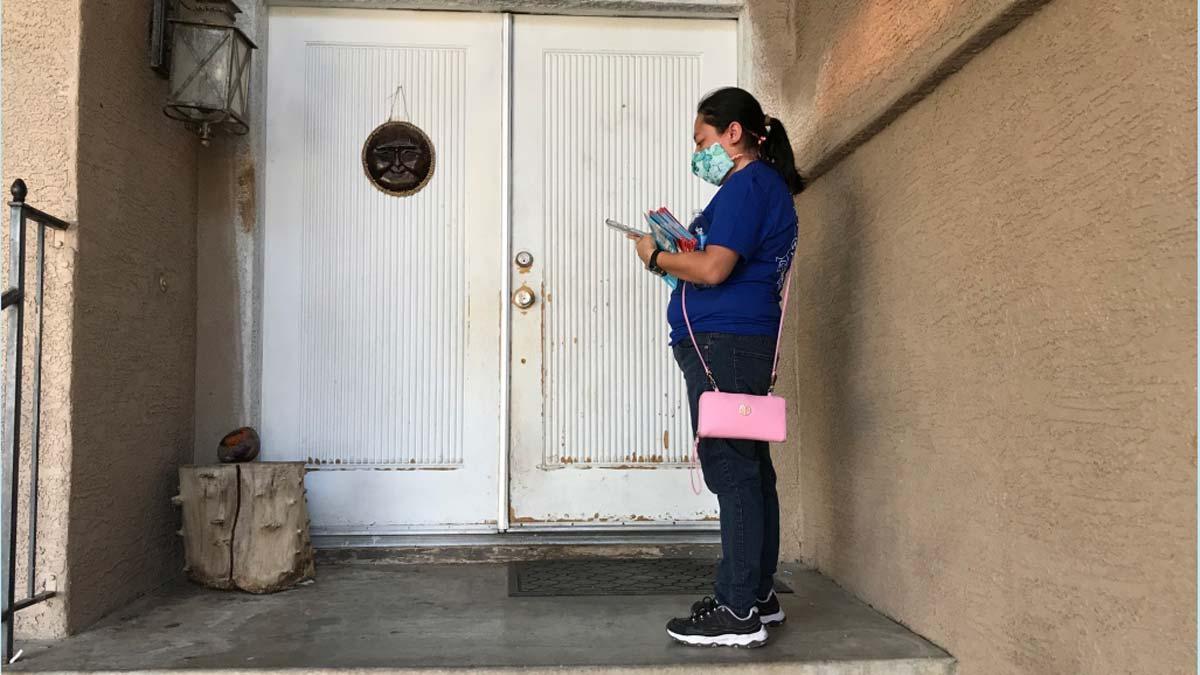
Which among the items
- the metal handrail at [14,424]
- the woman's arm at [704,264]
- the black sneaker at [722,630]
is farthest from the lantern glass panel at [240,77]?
the black sneaker at [722,630]

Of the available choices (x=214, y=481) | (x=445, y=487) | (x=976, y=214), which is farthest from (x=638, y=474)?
(x=976, y=214)

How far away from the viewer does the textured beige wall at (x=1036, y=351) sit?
1.36 metres

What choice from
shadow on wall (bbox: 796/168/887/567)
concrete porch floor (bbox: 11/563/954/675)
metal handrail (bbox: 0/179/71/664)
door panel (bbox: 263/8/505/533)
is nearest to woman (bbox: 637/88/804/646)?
concrete porch floor (bbox: 11/563/954/675)

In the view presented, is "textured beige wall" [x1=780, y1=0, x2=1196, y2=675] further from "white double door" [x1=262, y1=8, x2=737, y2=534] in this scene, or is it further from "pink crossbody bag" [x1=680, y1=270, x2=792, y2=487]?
"white double door" [x1=262, y1=8, x2=737, y2=534]

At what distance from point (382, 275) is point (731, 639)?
1880 millimetres

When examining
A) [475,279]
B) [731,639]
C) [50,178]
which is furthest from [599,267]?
[50,178]

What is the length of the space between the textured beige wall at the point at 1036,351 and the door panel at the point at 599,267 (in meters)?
0.87

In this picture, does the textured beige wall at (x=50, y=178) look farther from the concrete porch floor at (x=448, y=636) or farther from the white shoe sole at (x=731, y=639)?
the white shoe sole at (x=731, y=639)

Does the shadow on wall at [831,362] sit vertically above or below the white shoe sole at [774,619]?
above

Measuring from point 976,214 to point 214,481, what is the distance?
2.23m

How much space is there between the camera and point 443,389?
3.26m

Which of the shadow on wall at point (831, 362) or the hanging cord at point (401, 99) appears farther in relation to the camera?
the hanging cord at point (401, 99)

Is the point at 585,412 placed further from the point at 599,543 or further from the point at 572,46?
the point at 572,46

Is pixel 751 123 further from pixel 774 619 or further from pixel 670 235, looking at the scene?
pixel 774 619
